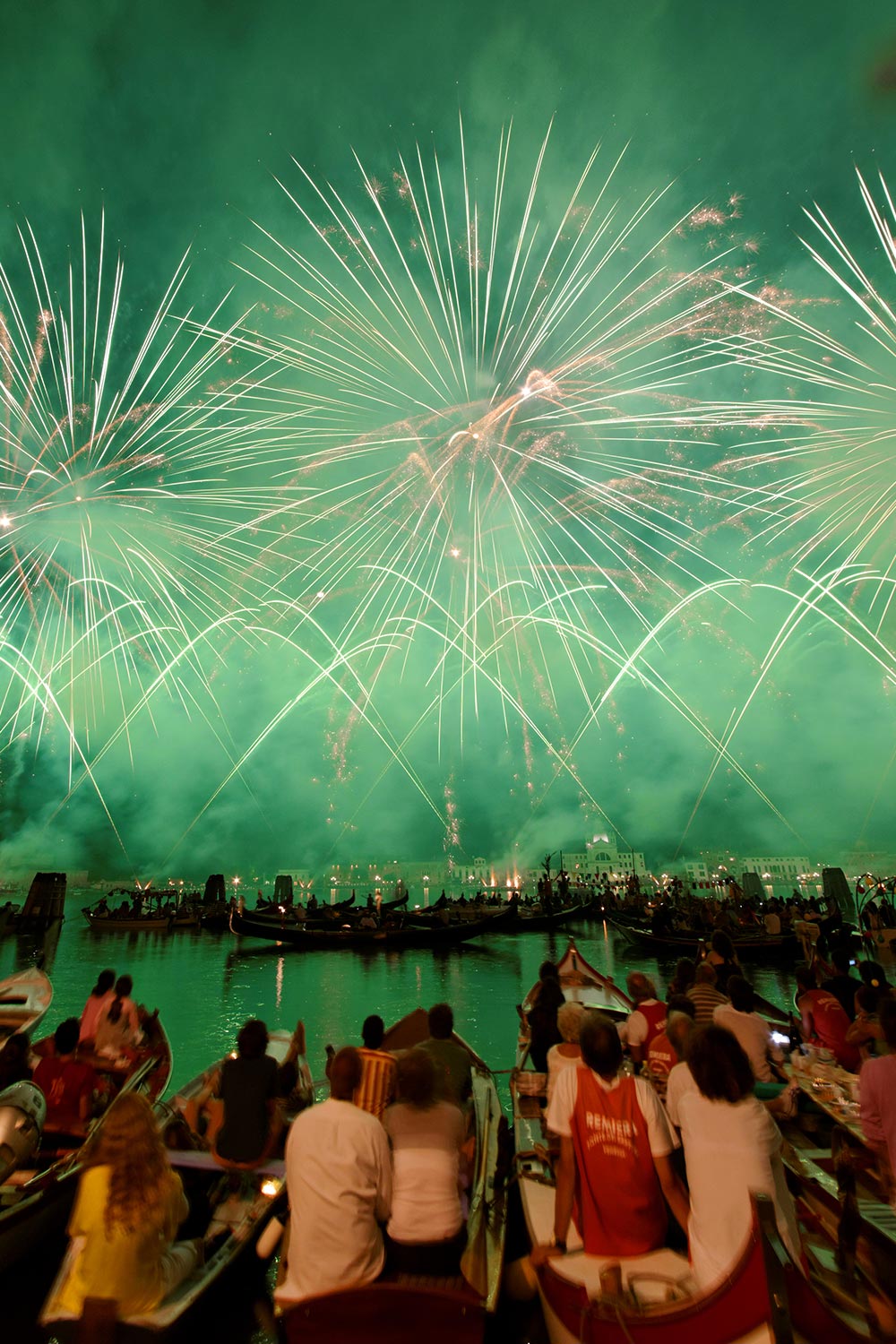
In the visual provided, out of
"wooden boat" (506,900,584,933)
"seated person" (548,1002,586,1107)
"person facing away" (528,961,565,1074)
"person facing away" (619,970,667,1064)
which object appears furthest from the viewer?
"wooden boat" (506,900,584,933)

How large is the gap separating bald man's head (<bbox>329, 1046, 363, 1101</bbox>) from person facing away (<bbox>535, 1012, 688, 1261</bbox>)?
3.50 feet

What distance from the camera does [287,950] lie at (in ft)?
144

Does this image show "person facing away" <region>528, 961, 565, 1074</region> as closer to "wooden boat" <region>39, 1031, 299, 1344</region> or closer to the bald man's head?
"wooden boat" <region>39, 1031, 299, 1344</region>

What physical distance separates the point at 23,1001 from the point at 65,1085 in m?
4.86

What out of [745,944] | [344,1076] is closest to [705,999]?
[344,1076]

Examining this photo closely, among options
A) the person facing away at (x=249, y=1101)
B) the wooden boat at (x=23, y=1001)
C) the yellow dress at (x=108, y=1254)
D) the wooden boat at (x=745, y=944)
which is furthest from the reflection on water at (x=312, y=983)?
the yellow dress at (x=108, y=1254)

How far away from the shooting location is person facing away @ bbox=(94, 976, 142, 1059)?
8.83 meters

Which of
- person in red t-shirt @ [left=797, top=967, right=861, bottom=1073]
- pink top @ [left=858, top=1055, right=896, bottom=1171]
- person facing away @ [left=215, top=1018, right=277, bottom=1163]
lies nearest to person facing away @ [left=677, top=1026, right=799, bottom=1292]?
pink top @ [left=858, top=1055, right=896, bottom=1171]

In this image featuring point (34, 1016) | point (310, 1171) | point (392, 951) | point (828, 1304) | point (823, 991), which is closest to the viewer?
point (828, 1304)

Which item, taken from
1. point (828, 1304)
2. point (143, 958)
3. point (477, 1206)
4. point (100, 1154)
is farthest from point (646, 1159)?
point (143, 958)

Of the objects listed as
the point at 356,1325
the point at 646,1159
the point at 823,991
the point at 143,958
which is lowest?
the point at 356,1325

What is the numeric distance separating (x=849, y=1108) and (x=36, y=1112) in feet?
24.1

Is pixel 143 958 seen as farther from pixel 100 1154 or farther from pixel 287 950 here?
pixel 100 1154

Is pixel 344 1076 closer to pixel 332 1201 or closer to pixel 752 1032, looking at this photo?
pixel 332 1201
